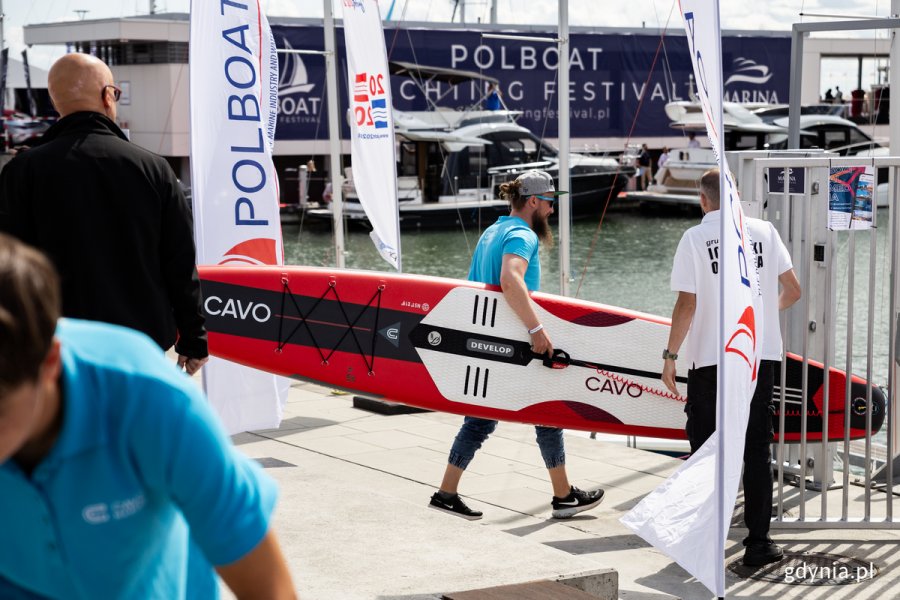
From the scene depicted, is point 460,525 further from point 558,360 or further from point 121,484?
point 121,484

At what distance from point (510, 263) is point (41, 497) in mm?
4503

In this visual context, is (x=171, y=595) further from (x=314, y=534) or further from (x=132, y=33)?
(x=132, y=33)

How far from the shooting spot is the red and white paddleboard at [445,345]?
6.57m

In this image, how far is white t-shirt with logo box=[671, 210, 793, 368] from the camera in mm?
4797

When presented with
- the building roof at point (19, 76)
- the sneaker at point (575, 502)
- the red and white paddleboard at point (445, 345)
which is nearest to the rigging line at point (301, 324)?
the red and white paddleboard at point (445, 345)

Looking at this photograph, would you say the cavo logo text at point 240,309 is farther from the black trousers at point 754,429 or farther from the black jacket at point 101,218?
the black jacket at point 101,218

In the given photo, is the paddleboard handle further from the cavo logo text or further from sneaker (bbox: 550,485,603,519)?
the cavo logo text

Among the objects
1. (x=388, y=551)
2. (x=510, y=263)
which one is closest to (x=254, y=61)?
(x=510, y=263)

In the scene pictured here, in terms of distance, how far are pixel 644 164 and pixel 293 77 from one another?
42.6 feet

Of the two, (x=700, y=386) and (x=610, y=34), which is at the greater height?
(x=610, y=34)

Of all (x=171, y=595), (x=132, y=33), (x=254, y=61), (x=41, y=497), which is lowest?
(x=171, y=595)

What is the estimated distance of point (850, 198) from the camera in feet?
17.7

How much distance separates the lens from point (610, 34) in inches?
1667

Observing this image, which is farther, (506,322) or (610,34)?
(610,34)
